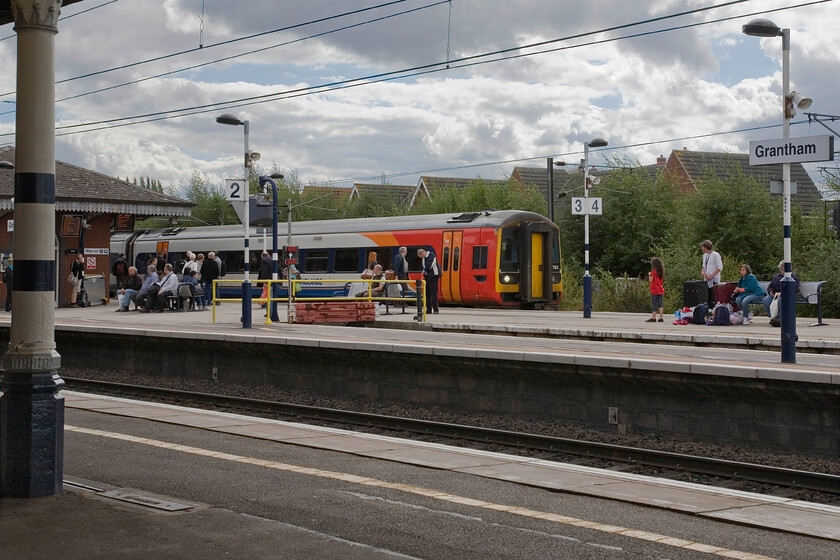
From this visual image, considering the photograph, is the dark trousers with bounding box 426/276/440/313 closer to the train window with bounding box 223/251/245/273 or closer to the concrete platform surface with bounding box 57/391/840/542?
the concrete platform surface with bounding box 57/391/840/542

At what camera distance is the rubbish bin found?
110ft

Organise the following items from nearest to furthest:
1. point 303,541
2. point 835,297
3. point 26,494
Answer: point 303,541, point 26,494, point 835,297

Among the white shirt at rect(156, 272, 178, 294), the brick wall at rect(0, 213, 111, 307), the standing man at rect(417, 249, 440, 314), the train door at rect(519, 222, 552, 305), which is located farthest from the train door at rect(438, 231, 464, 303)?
the brick wall at rect(0, 213, 111, 307)

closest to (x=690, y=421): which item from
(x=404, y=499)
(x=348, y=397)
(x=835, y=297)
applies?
(x=404, y=499)

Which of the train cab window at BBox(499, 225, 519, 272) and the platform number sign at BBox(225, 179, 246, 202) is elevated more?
the platform number sign at BBox(225, 179, 246, 202)

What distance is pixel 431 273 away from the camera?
25.6m

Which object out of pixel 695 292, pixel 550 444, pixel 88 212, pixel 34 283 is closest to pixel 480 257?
pixel 695 292

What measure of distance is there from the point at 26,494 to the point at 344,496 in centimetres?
224

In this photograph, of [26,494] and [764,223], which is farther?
[764,223]

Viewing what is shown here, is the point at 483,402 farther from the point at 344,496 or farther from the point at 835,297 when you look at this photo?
the point at 835,297

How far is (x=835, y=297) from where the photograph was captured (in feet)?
102

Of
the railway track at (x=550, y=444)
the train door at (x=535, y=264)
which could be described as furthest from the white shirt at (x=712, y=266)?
the railway track at (x=550, y=444)

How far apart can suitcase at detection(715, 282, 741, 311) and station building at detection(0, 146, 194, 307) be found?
19.2 meters

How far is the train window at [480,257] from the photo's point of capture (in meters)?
31.0
